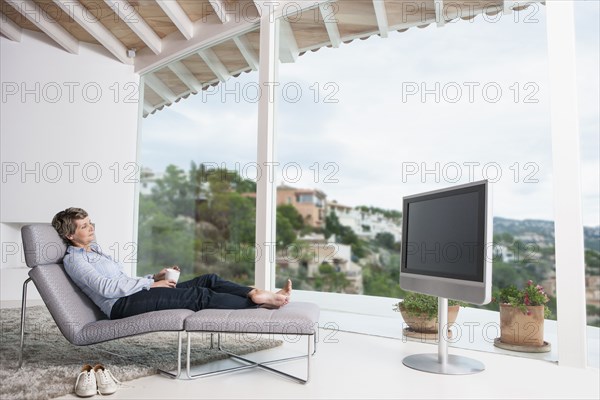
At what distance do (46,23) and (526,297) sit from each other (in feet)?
17.4

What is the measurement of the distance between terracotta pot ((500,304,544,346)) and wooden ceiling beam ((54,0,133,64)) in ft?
15.5

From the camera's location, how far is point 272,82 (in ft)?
15.2

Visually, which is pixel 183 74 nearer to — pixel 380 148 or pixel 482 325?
pixel 380 148

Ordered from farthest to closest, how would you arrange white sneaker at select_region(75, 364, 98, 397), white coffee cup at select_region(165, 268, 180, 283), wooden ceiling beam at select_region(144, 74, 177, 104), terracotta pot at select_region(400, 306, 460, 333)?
wooden ceiling beam at select_region(144, 74, 177, 104), terracotta pot at select_region(400, 306, 460, 333), white coffee cup at select_region(165, 268, 180, 283), white sneaker at select_region(75, 364, 98, 397)

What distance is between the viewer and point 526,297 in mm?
3363

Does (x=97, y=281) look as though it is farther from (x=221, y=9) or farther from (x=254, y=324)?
(x=221, y=9)

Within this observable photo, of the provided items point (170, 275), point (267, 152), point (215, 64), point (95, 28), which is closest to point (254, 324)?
point (170, 275)

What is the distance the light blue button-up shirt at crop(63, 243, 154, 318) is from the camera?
2842 mm

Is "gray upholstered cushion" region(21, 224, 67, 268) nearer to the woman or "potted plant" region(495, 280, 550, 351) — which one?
the woman

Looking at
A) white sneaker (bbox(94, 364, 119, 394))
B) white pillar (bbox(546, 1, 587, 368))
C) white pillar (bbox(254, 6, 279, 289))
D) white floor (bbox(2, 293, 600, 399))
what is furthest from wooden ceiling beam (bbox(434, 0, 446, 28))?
white sneaker (bbox(94, 364, 119, 394))

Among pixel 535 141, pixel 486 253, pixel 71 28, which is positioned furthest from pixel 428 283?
pixel 71 28

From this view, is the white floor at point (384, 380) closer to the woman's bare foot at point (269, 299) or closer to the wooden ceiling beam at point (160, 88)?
the woman's bare foot at point (269, 299)

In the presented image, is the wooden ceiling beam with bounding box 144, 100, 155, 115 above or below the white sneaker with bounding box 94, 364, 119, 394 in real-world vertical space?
above

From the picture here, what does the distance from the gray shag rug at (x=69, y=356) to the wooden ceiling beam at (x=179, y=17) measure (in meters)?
2.98
